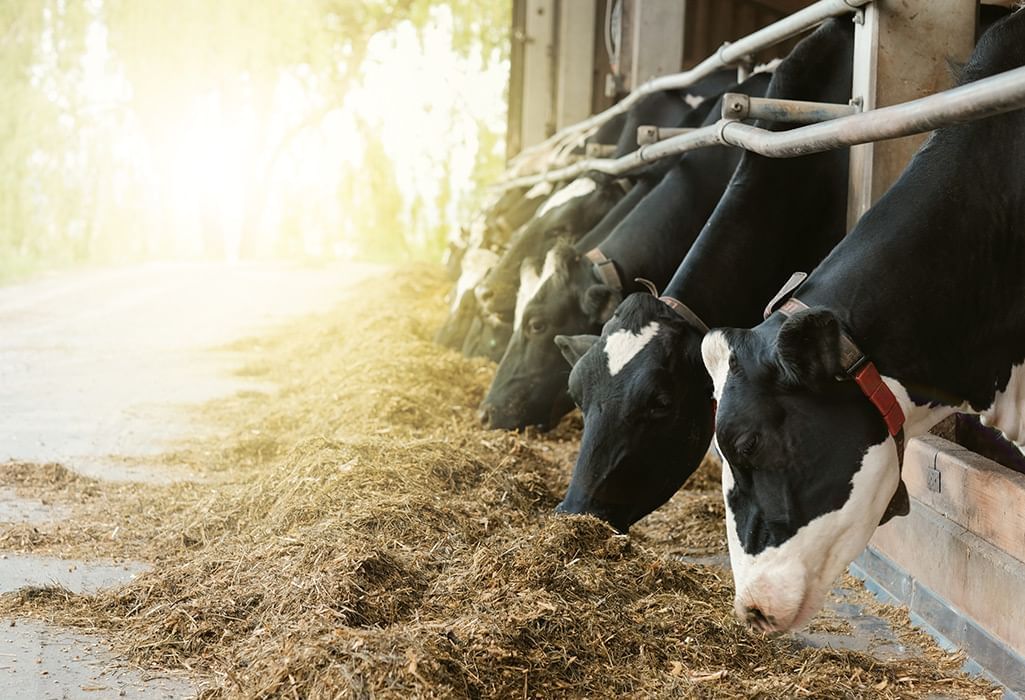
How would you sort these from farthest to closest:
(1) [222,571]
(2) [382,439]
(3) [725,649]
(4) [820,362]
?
(2) [382,439] → (1) [222,571] → (3) [725,649] → (4) [820,362]

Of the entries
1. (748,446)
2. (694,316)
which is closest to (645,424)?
(694,316)

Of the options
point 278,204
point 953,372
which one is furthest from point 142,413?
point 278,204

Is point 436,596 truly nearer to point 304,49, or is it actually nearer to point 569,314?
point 569,314

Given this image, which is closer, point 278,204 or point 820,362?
point 820,362

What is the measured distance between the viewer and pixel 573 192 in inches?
212

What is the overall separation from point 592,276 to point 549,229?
0.98 m

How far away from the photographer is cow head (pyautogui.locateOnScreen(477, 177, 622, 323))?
17.2 feet

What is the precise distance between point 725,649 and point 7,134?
12.7 meters

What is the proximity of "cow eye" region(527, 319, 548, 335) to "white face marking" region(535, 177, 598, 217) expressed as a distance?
102cm

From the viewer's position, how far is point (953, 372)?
2309mm

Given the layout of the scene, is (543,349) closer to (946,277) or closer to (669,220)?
(669,220)

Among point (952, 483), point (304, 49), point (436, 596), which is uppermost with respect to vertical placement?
point (304, 49)

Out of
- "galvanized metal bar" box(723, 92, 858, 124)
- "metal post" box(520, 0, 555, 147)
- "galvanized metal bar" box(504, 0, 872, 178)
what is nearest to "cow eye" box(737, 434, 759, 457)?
"galvanized metal bar" box(723, 92, 858, 124)

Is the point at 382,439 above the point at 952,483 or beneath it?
beneath
